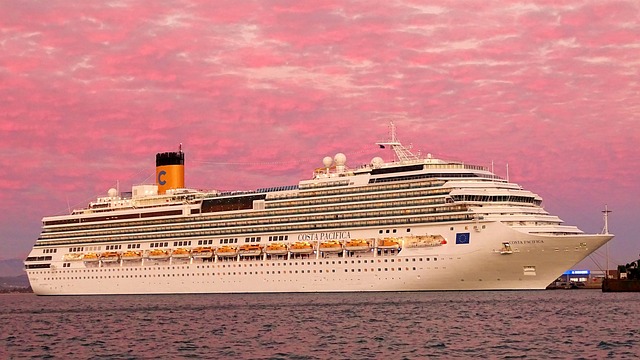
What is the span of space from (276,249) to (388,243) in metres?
15.7

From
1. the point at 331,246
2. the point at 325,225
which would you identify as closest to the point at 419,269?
the point at 331,246

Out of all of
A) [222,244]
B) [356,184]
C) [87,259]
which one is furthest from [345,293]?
[87,259]

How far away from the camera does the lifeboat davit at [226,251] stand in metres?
110

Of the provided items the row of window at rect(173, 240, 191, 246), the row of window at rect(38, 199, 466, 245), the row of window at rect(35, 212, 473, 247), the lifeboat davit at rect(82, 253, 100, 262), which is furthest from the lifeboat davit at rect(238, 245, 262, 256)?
the lifeboat davit at rect(82, 253, 100, 262)

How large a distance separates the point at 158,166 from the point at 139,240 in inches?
673

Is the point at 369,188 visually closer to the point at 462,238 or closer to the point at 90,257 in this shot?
the point at 462,238

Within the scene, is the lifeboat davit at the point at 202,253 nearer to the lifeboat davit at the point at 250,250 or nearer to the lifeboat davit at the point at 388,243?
the lifeboat davit at the point at 250,250

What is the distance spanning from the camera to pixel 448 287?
93.7m

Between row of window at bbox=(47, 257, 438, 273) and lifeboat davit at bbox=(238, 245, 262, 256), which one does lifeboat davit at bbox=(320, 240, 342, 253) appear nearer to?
row of window at bbox=(47, 257, 438, 273)

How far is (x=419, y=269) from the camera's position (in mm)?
93000

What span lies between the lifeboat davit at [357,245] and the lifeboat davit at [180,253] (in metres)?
24.5

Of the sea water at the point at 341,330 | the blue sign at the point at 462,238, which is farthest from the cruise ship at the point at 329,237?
the sea water at the point at 341,330

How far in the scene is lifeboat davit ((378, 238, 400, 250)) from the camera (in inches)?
3745

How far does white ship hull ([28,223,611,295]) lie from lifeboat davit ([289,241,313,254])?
744 millimetres
